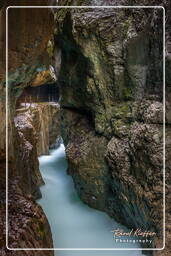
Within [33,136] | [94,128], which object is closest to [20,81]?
[33,136]

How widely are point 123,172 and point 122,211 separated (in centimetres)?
134

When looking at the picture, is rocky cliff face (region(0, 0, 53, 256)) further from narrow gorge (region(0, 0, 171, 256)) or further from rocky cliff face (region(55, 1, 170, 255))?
rocky cliff face (region(55, 1, 170, 255))

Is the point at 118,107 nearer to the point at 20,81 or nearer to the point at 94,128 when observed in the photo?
the point at 94,128

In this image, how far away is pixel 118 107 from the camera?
7.62 metres

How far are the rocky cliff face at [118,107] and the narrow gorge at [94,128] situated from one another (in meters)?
0.03

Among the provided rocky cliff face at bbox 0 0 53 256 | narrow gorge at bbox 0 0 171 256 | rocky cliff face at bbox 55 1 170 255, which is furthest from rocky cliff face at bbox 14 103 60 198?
rocky cliff face at bbox 55 1 170 255

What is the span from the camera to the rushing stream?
5895mm

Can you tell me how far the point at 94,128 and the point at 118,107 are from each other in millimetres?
1627

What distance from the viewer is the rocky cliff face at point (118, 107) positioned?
602 centimetres

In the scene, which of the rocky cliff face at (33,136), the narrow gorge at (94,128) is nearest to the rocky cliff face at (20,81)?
the narrow gorge at (94,128)

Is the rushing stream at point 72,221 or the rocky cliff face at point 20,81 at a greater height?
the rocky cliff face at point 20,81

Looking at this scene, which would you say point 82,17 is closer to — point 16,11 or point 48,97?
point 16,11

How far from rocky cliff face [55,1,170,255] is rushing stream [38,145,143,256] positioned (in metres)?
0.45

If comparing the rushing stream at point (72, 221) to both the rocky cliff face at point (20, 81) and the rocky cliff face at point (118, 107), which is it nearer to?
the rocky cliff face at point (118, 107)
